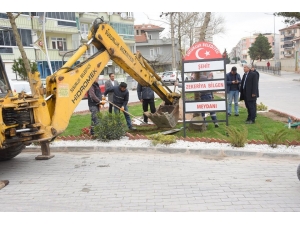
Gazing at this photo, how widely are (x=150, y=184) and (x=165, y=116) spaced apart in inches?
142

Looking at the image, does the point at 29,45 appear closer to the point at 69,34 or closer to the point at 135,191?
the point at 69,34

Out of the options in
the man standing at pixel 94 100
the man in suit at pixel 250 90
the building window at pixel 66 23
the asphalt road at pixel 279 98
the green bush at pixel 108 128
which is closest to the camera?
the green bush at pixel 108 128

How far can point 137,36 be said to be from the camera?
230 ft

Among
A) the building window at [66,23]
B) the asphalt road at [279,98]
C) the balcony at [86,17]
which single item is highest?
the balcony at [86,17]

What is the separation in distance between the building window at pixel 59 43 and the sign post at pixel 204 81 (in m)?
31.4

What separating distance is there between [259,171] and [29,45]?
1176 inches

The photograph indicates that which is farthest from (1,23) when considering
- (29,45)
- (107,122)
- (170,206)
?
(170,206)

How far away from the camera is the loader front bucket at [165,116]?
8875 mm

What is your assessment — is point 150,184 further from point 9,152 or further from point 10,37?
point 10,37

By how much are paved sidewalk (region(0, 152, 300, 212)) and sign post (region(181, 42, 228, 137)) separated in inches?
72.4

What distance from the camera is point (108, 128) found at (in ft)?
26.6

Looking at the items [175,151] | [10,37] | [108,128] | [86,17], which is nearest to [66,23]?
[86,17]

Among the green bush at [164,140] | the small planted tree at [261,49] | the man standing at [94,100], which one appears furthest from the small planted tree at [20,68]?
the small planted tree at [261,49]

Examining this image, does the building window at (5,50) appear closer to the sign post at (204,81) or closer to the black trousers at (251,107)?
the sign post at (204,81)
